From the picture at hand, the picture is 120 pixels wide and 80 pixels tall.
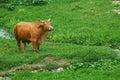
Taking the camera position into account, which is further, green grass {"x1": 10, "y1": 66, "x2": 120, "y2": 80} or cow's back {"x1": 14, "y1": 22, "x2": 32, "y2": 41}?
cow's back {"x1": 14, "y1": 22, "x2": 32, "y2": 41}

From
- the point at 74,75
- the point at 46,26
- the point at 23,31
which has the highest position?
the point at 46,26

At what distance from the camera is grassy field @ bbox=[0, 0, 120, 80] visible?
795 inches

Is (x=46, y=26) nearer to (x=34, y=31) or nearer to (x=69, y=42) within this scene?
(x=34, y=31)

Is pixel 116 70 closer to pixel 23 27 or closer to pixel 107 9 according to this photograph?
pixel 23 27

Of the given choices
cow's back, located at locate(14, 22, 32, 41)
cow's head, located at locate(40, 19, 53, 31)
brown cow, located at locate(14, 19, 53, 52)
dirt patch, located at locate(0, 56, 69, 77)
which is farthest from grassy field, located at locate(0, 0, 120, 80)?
cow's head, located at locate(40, 19, 53, 31)

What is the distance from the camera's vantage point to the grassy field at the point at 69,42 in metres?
20.2

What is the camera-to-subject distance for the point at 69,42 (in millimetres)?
27359

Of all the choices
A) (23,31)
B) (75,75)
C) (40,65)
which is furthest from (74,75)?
(23,31)

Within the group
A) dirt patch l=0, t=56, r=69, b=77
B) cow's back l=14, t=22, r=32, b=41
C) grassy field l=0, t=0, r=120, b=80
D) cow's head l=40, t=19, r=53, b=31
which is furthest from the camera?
cow's back l=14, t=22, r=32, b=41

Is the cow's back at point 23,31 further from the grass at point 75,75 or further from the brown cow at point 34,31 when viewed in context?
the grass at point 75,75

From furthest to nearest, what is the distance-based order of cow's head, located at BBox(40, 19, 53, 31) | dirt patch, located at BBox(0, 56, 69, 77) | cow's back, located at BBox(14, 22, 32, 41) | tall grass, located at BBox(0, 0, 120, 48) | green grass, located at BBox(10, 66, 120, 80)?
tall grass, located at BBox(0, 0, 120, 48)
cow's back, located at BBox(14, 22, 32, 41)
cow's head, located at BBox(40, 19, 53, 31)
dirt patch, located at BBox(0, 56, 69, 77)
green grass, located at BBox(10, 66, 120, 80)

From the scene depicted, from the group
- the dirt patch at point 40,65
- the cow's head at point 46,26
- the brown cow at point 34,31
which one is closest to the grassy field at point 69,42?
the dirt patch at point 40,65

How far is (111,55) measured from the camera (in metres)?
23.1

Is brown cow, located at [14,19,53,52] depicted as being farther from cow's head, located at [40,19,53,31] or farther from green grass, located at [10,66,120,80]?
green grass, located at [10,66,120,80]
